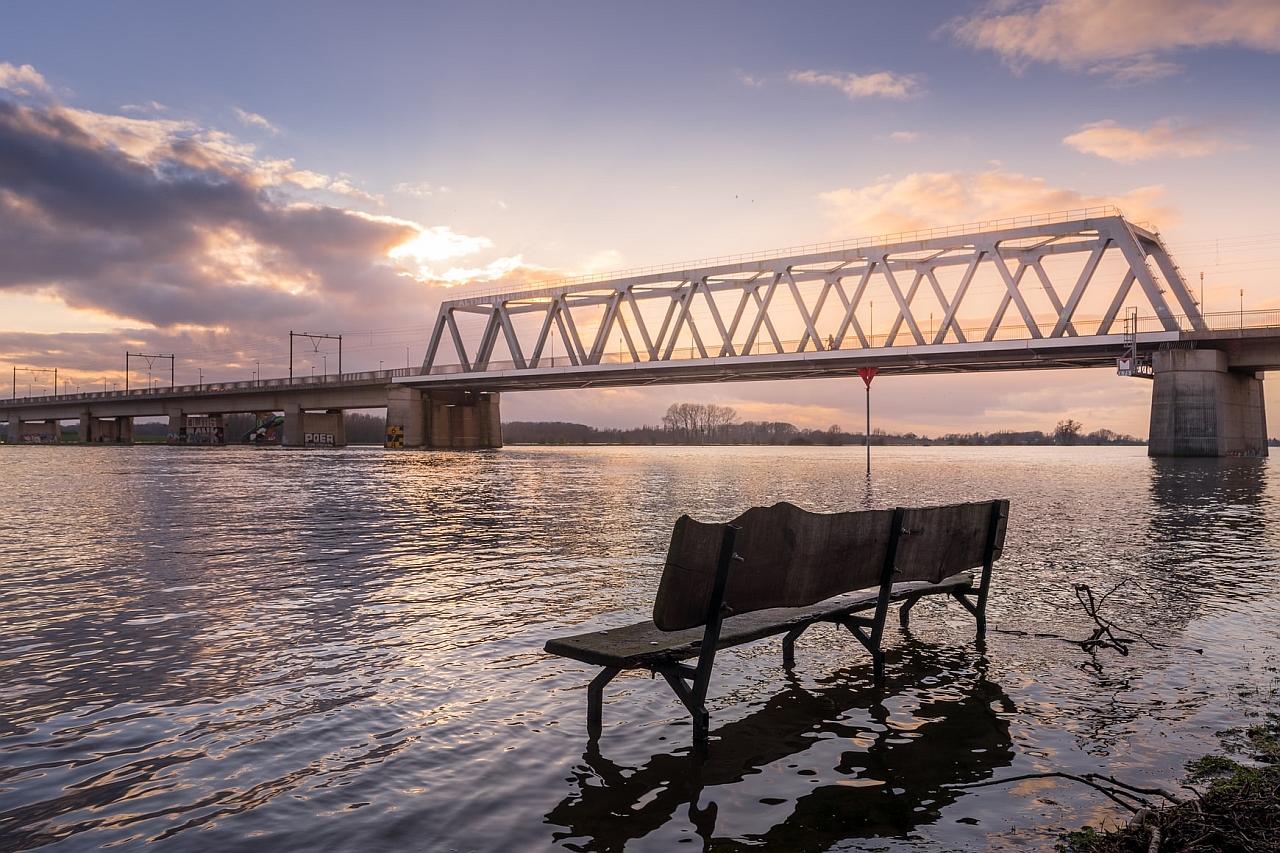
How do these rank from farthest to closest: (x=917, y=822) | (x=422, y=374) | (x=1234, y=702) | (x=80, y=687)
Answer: (x=422, y=374) → (x=80, y=687) → (x=1234, y=702) → (x=917, y=822)

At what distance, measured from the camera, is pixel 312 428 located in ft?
414

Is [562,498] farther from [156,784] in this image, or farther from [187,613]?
[156,784]

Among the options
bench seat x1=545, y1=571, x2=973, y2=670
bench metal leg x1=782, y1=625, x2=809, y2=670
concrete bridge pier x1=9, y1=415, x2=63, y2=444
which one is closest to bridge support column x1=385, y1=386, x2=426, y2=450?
concrete bridge pier x1=9, y1=415, x2=63, y2=444

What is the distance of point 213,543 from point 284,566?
3621 millimetres

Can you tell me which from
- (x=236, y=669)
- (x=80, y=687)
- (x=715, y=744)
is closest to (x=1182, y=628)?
(x=715, y=744)

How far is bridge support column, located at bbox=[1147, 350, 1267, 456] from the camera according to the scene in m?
55.9

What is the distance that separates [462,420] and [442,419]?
3092 mm

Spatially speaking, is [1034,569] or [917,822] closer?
[917,822]

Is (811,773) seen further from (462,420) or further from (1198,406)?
(462,420)

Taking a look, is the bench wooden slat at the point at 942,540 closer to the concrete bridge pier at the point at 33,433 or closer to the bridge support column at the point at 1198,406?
the bridge support column at the point at 1198,406

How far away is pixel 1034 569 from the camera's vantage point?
39.2 ft

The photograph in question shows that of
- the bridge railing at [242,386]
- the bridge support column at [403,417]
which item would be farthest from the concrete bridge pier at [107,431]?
the bridge support column at [403,417]

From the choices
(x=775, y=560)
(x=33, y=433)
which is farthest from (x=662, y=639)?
(x=33, y=433)

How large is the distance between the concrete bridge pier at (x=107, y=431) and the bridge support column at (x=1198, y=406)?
494 ft
